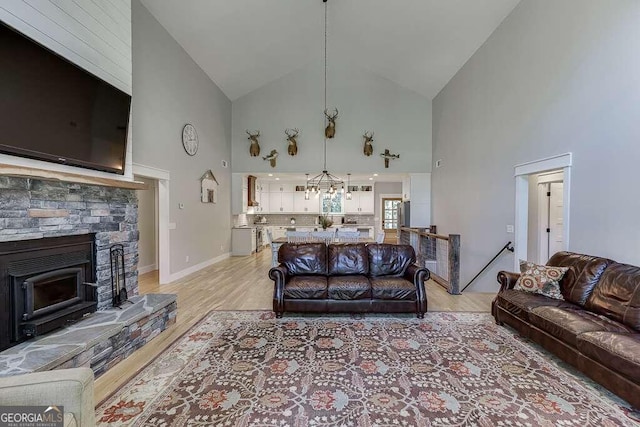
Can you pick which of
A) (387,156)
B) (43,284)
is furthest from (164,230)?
(387,156)

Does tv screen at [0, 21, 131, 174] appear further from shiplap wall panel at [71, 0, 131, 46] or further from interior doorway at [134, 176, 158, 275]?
interior doorway at [134, 176, 158, 275]

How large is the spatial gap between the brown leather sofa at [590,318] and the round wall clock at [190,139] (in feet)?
19.3

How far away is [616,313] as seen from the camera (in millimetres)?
2422

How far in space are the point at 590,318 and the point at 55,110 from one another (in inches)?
192

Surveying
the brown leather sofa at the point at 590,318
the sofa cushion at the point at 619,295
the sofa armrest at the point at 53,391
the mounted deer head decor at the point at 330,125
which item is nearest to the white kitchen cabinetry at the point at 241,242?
the mounted deer head decor at the point at 330,125

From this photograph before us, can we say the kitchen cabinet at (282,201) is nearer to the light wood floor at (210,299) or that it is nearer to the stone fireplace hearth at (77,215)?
the light wood floor at (210,299)

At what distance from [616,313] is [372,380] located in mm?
2198

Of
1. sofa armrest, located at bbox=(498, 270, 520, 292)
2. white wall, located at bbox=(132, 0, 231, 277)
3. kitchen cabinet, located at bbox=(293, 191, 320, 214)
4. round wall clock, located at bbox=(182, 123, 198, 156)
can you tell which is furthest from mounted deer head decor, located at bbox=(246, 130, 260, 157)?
sofa armrest, located at bbox=(498, 270, 520, 292)

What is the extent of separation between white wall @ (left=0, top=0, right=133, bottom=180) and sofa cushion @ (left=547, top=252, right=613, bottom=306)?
4.96 m

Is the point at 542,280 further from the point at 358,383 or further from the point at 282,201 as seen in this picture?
the point at 282,201

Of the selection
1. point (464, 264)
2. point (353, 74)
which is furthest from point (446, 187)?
point (353, 74)

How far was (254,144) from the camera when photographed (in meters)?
8.02

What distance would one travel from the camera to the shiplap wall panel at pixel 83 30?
2.18 m

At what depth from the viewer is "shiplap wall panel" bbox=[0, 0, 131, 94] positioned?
85.7 inches
